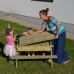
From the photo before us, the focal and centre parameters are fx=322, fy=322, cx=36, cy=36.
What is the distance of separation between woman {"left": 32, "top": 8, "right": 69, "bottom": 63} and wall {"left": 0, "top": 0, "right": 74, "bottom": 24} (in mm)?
4454

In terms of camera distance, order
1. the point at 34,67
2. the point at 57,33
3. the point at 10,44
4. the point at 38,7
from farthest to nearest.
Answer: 1. the point at 38,7
2. the point at 10,44
3. the point at 34,67
4. the point at 57,33

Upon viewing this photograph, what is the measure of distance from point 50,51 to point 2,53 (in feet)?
5.40

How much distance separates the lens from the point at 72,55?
9.64 metres

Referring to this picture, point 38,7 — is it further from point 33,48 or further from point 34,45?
point 33,48

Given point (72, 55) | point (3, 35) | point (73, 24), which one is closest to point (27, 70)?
point (72, 55)

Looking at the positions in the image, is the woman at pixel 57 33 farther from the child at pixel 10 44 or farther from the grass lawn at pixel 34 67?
the child at pixel 10 44

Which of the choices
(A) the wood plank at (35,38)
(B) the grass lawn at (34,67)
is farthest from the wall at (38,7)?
(A) the wood plank at (35,38)

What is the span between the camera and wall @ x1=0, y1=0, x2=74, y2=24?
13.3 metres

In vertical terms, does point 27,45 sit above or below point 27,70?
above

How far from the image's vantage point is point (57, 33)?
27.8ft

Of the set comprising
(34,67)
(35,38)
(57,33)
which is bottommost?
(34,67)

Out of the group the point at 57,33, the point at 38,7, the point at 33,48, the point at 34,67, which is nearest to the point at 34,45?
the point at 33,48

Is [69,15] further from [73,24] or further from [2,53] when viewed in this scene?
[2,53]

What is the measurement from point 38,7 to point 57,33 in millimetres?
5965
